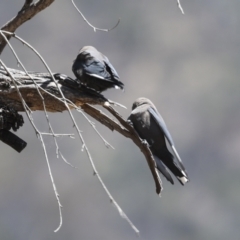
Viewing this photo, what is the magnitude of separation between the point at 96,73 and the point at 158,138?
0.66 meters

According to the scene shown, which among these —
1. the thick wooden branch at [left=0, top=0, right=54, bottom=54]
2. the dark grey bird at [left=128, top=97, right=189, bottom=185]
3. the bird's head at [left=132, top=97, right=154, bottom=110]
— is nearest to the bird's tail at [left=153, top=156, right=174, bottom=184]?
the dark grey bird at [left=128, top=97, right=189, bottom=185]

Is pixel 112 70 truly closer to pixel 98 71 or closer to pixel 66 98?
pixel 98 71

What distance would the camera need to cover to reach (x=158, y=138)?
3193 mm

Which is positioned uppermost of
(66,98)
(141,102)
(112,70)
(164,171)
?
(112,70)

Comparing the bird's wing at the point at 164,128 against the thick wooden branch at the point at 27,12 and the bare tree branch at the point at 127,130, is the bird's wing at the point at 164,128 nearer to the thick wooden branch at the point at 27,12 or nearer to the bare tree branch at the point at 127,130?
the bare tree branch at the point at 127,130

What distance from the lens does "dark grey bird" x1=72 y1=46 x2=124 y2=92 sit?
278 centimetres

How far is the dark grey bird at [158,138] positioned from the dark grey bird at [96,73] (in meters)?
0.51

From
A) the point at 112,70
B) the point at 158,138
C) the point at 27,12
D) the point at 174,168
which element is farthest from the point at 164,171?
the point at 27,12

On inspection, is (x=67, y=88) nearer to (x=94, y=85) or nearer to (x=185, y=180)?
(x=94, y=85)

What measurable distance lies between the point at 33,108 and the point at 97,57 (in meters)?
0.52

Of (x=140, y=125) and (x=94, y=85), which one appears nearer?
(x=94, y=85)

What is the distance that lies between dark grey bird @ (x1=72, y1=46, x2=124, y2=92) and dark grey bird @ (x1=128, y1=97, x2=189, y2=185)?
1.67 ft

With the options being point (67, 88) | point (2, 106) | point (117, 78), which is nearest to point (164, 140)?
point (117, 78)

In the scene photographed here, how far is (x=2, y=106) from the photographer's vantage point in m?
2.75
